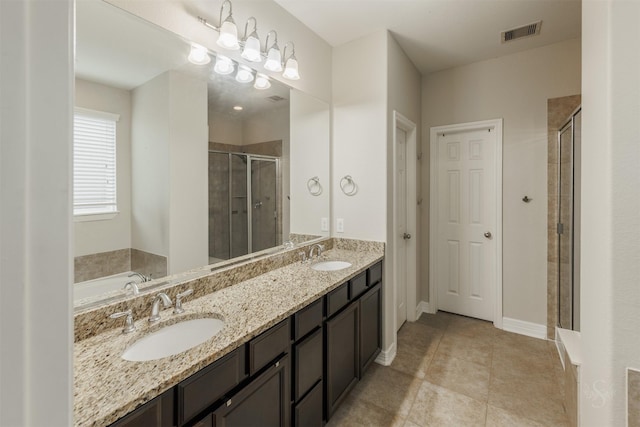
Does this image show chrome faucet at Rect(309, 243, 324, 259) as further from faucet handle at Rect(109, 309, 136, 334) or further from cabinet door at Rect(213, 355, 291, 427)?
faucet handle at Rect(109, 309, 136, 334)

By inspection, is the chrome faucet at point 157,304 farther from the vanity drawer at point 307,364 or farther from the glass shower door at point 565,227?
the glass shower door at point 565,227

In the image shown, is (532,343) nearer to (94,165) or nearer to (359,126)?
(359,126)

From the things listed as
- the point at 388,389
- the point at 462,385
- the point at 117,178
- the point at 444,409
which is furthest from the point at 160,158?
the point at 462,385

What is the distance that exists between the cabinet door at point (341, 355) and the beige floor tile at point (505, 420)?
2.81 feet

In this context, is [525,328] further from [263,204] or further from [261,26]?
[261,26]

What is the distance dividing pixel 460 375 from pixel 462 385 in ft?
0.41

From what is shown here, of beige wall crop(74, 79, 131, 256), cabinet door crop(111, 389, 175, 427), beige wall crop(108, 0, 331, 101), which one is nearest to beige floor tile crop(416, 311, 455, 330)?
beige wall crop(108, 0, 331, 101)

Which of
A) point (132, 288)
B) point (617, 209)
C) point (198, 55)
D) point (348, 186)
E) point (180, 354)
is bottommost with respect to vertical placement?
point (180, 354)

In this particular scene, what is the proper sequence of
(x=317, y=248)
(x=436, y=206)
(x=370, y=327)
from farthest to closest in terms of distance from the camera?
1. (x=436, y=206)
2. (x=317, y=248)
3. (x=370, y=327)

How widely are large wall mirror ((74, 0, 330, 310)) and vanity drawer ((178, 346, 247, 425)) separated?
0.58 m

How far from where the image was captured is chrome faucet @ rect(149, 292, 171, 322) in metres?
1.26

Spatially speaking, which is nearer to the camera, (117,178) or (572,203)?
(117,178)

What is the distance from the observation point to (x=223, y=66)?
175cm

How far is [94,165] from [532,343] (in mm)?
3561
